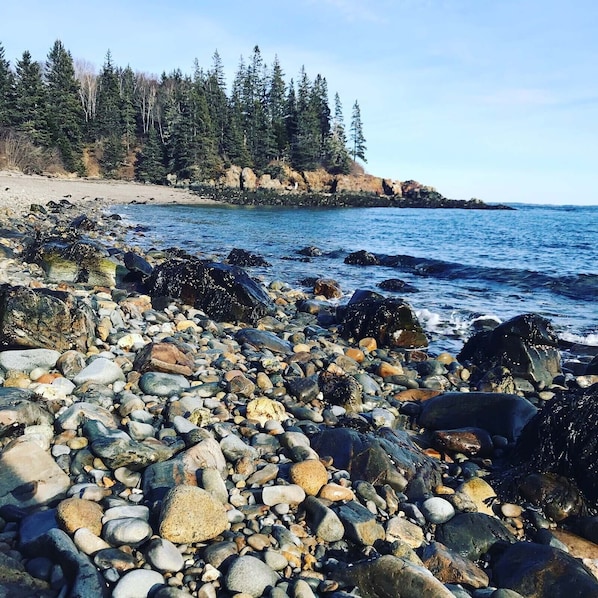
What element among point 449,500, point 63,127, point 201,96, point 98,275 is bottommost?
point 449,500

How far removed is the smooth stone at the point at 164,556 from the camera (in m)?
2.35

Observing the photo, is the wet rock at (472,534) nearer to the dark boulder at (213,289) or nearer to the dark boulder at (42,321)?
the dark boulder at (42,321)

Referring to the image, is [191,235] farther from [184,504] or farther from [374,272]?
[184,504]

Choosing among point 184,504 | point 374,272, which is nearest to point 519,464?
point 184,504

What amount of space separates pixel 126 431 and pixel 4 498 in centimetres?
108

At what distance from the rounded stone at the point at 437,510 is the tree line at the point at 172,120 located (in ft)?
206

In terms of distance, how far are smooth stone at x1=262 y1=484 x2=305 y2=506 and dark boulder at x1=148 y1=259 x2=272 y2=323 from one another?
509 centimetres

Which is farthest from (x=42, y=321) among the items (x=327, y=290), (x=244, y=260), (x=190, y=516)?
(x=244, y=260)

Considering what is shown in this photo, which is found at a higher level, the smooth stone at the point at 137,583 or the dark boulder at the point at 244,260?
the dark boulder at the point at 244,260

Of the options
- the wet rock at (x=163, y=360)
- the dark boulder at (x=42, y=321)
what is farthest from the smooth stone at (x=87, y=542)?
the dark boulder at (x=42, y=321)

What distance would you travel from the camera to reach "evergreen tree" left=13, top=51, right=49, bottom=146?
5725 centimetres

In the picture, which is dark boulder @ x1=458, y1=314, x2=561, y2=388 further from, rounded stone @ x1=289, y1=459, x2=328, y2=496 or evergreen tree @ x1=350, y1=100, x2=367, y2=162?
evergreen tree @ x1=350, y1=100, x2=367, y2=162

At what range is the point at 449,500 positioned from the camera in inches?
142

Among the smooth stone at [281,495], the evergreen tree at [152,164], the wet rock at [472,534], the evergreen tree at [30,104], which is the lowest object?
the wet rock at [472,534]
